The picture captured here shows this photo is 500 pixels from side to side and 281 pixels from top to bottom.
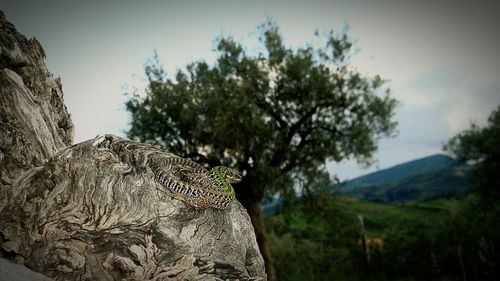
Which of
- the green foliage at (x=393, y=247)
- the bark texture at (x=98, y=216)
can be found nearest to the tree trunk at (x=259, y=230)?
the green foliage at (x=393, y=247)

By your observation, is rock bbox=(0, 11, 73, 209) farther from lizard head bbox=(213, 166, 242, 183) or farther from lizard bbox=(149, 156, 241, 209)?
lizard head bbox=(213, 166, 242, 183)

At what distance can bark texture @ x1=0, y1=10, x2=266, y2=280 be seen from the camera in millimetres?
5605

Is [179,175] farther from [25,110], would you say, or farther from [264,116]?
[264,116]

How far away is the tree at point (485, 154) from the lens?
108ft

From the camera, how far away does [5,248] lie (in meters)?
5.73

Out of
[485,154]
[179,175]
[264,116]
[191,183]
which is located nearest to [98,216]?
[179,175]

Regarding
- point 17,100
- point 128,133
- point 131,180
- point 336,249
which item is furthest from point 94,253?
point 336,249

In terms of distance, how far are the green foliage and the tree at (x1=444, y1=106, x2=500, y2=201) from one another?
5.59 ft

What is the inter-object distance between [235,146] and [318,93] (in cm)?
630

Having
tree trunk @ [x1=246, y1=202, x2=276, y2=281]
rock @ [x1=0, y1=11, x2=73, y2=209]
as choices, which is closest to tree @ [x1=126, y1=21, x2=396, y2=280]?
tree trunk @ [x1=246, y1=202, x2=276, y2=281]

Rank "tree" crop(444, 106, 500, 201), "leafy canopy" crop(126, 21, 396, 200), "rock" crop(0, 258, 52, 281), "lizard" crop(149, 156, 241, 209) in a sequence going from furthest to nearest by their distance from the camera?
"tree" crop(444, 106, 500, 201)
"leafy canopy" crop(126, 21, 396, 200)
"lizard" crop(149, 156, 241, 209)
"rock" crop(0, 258, 52, 281)

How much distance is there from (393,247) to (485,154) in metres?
13.6

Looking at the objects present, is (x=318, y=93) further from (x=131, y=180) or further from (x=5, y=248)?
(x=5, y=248)

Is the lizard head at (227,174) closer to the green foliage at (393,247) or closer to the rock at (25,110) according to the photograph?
the rock at (25,110)
